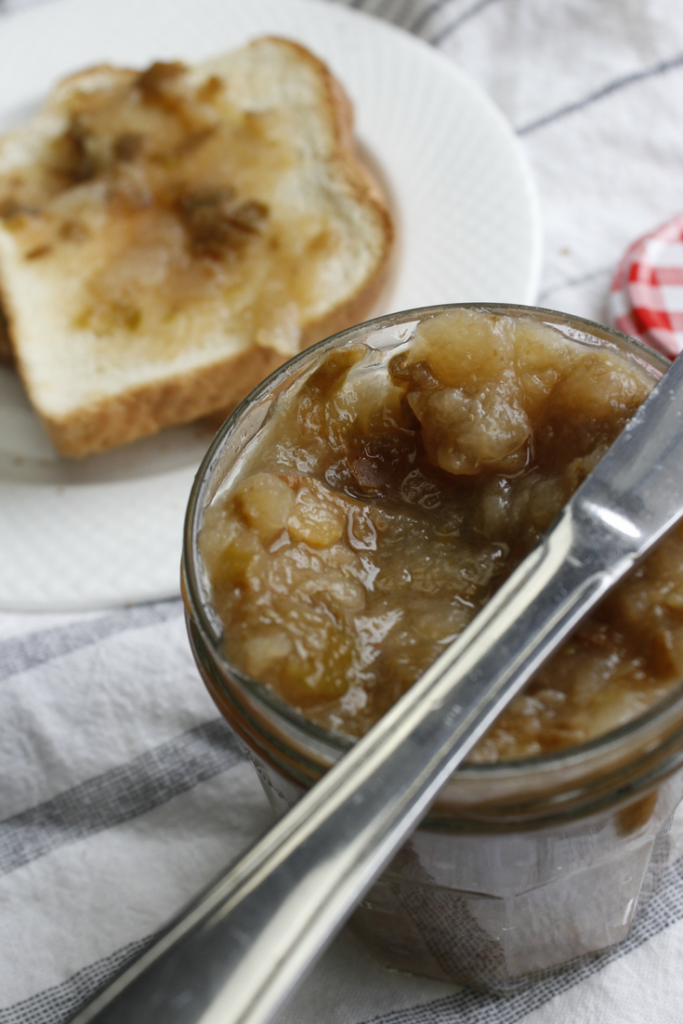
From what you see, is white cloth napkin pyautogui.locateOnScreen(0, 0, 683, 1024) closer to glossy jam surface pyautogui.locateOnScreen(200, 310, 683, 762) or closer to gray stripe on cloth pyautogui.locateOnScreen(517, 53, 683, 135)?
gray stripe on cloth pyautogui.locateOnScreen(517, 53, 683, 135)

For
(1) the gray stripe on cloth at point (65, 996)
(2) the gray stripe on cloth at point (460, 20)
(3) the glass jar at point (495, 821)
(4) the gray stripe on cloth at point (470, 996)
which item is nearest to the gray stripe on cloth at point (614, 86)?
(2) the gray stripe on cloth at point (460, 20)

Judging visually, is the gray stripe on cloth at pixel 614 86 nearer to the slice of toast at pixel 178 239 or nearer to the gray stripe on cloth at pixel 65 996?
the slice of toast at pixel 178 239

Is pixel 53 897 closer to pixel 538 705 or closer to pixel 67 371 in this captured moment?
pixel 538 705

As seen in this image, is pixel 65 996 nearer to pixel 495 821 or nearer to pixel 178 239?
pixel 495 821

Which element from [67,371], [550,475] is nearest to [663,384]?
[550,475]

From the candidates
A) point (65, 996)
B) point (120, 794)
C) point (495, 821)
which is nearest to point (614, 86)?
point (120, 794)

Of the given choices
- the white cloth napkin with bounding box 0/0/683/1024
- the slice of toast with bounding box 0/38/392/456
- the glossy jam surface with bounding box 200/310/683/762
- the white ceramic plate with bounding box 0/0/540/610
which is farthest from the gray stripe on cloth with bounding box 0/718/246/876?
the slice of toast with bounding box 0/38/392/456
